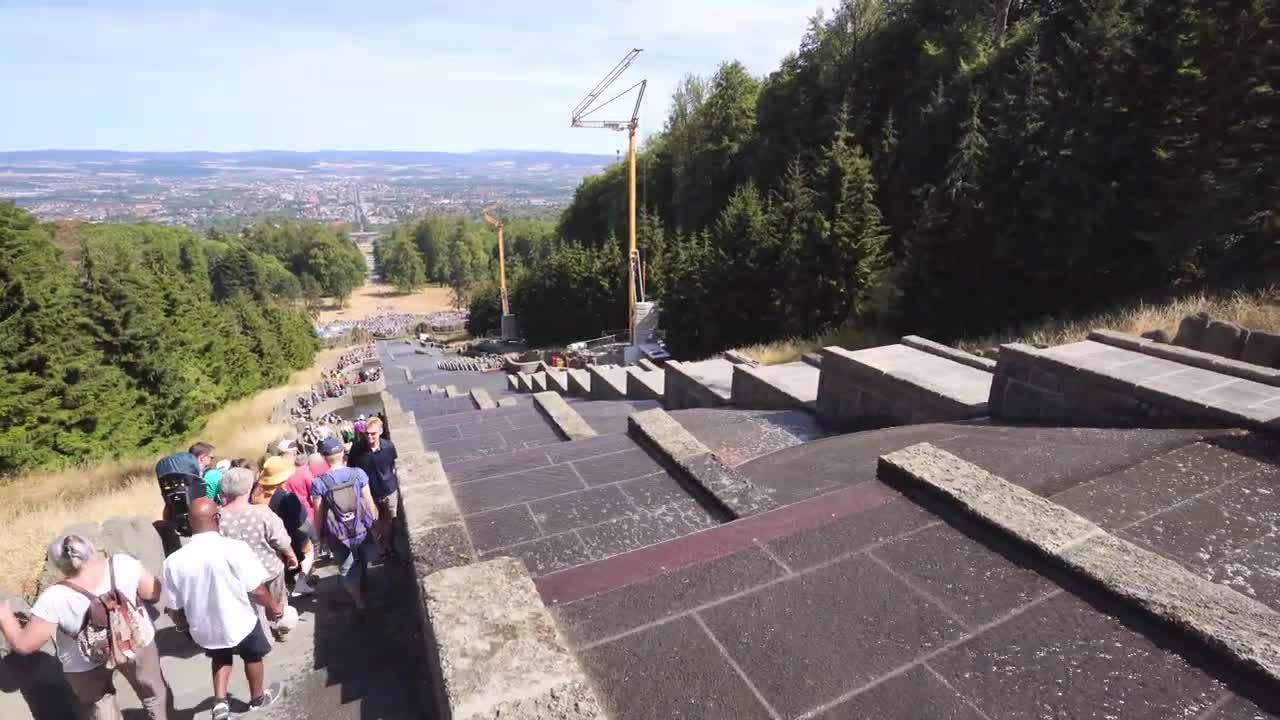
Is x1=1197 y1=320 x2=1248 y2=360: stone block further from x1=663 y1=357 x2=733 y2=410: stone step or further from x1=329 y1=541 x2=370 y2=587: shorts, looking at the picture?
x1=329 y1=541 x2=370 y2=587: shorts

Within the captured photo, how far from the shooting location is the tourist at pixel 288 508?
17.0ft

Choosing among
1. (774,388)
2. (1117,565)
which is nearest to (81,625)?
(1117,565)

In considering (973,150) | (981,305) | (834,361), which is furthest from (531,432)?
(973,150)

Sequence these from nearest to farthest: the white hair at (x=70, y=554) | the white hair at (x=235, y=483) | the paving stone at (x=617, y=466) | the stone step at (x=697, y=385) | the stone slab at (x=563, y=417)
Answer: the white hair at (x=70, y=554) → the white hair at (x=235, y=483) → the paving stone at (x=617, y=466) → the stone slab at (x=563, y=417) → the stone step at (x=697, y=385)

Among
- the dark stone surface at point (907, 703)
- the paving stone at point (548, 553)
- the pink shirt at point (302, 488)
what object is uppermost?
the dark stone surface at point (907, 703)

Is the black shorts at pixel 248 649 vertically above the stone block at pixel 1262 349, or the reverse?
the stone block at pixel 1262 349

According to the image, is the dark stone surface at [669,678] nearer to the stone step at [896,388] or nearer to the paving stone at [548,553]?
the paving stone at [548,553]

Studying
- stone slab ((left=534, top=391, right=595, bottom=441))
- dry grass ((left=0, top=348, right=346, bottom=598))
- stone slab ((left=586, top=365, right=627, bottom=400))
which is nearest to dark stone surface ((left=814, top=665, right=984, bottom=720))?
stone slab ((left=534, top=391, right=595, bottom=441))

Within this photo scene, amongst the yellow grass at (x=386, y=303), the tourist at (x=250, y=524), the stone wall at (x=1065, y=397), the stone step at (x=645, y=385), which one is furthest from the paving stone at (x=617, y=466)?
the yellow grass at (x=386, y=303)

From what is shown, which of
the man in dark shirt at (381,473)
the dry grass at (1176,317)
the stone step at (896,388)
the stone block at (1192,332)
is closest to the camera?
the man in dark shirt at (381,473)

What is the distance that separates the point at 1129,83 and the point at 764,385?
10.6 m

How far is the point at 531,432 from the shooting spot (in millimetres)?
8984

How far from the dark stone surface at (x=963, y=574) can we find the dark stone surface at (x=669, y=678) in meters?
1.02

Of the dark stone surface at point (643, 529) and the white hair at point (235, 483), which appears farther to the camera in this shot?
the white hair at point (235, 483)
